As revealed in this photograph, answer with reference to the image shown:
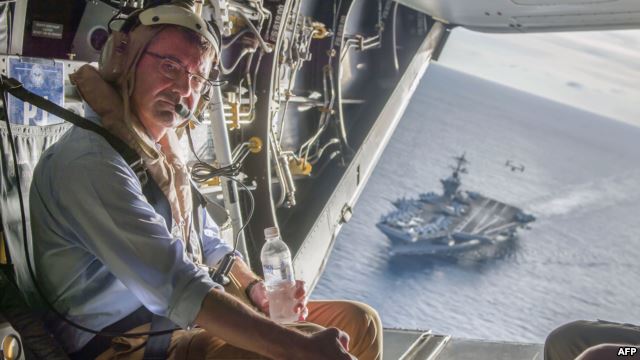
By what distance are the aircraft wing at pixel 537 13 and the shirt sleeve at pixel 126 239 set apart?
2032mm

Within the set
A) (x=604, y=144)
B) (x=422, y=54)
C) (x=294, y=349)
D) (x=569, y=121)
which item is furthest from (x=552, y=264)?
(x=569, y=121)

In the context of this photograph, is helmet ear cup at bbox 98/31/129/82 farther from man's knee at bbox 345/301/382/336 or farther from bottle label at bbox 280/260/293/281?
bottle label at bbox 280/260/293/281

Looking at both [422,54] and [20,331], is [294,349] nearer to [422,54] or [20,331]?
[20,331]

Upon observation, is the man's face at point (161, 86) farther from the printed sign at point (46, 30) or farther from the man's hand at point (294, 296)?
the man's hand at point (294, 296)

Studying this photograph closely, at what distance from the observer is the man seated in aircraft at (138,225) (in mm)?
1104

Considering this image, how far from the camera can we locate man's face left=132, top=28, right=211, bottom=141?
1.28m

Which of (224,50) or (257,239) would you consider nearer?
(224,50)

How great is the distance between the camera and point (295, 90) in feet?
10.3

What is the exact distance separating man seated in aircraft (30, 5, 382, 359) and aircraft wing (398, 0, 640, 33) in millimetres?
1746

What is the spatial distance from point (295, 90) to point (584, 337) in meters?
1.96

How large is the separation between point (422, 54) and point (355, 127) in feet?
2.30

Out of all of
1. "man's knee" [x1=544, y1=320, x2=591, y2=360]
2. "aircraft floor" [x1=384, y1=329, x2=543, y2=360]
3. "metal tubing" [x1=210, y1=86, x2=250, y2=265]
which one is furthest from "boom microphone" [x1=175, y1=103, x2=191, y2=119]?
"aircraft floor" [x1=384, y1=329, x2=543, y2=360]

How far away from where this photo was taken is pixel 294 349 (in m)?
1.12

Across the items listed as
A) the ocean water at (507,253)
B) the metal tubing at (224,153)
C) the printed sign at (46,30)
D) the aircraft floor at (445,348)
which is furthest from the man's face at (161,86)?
the ocean water at (507,253)
